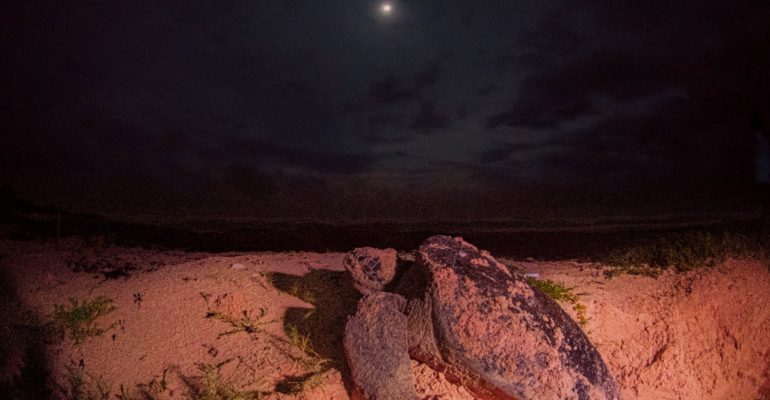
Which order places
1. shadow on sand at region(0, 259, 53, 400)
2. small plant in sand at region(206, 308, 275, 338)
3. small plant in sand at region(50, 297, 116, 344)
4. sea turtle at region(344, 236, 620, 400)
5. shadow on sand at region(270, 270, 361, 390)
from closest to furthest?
sea turtle at region(344, 236, 620, 400), shadow on sand at region(0, 259, 53, 400), shadow on sand at region(270, 270, 361, 390), small plant in sand at region(206, 308, 275, 338), small plant in sand at region(50, 297, 116, 344)

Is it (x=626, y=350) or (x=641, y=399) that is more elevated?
(x=626, y=350)

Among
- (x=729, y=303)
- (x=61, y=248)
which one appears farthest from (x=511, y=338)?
(x=61, y=248)

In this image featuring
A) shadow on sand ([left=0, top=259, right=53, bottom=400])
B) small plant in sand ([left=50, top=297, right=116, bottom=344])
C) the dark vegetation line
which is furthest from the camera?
the dark vegetation line

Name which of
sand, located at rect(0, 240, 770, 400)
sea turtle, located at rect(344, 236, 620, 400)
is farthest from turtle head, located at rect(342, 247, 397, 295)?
sand, located at rect(0, 240, 770, 400)

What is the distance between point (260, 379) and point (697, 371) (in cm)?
531

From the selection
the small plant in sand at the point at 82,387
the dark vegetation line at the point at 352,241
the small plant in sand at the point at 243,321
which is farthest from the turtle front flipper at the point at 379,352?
the dark vegetation line at the point at 352,241

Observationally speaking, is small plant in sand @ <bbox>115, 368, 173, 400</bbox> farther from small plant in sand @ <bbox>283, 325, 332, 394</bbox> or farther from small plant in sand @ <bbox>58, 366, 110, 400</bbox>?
small plant in sand @ <bbox>283, 325, 332, 394</bbox>

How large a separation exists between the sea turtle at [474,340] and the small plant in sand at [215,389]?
3.13ft

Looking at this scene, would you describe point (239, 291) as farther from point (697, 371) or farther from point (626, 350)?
point (697, 371)

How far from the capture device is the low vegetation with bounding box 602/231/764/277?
593 centimetres

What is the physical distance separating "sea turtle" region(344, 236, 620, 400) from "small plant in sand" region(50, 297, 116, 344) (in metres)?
3.18

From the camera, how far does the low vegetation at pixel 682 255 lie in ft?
19.5

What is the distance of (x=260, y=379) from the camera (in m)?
3.56

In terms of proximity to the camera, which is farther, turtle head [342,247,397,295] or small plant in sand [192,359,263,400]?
turtle head [342,247,397,295]
